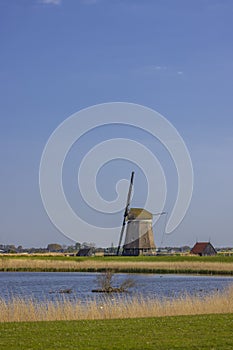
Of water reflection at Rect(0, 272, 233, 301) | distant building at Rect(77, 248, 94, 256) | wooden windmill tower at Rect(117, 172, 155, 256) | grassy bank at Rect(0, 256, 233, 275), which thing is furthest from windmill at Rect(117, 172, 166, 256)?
water reflection at Rect(0, 272, 233, 301)

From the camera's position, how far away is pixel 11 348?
9195 millimetres

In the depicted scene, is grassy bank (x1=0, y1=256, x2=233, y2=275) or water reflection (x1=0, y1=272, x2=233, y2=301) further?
grassy bank (x1=0, y1=256, x2=233, y2=275)

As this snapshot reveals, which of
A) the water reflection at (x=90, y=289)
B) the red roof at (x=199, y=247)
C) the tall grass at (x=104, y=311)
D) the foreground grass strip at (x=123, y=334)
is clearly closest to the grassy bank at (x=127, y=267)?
the water reflection at (x=90, y=289)

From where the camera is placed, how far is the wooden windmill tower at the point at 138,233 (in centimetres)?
6278

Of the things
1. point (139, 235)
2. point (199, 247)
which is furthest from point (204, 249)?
point (139, 235)

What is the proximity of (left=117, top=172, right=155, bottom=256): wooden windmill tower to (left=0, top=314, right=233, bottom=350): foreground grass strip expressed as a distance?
164 feet

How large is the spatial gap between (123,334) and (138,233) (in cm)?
5275

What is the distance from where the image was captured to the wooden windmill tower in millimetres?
62781

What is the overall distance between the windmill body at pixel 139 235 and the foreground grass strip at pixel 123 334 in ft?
164

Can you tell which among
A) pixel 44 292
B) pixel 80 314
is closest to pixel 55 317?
pixel 80 314

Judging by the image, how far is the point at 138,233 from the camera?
6319 cm

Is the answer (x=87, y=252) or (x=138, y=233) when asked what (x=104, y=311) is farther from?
(x=87, y=252)

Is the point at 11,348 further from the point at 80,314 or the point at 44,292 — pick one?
the point at 44,292

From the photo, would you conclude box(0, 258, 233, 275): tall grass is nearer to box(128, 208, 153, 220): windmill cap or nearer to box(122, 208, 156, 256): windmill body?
box(122, 208, 156, 256): windmill body
